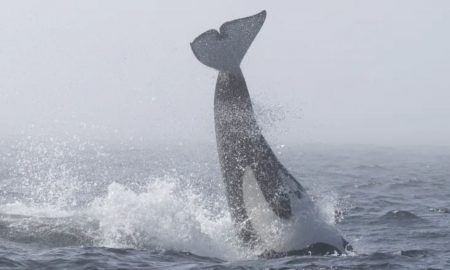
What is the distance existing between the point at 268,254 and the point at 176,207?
318cm

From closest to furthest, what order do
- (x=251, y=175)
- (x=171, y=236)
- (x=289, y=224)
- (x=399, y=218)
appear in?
(x=289, y=224) → (x=251, y=175) → (x=171, y=236) → (x=399, y=218)

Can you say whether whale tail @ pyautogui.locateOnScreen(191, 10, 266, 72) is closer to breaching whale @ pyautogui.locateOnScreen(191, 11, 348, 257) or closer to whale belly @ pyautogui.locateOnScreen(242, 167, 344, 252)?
breaching whale @ pyautogui.locateOnScreen(191, 11, 348, 257)

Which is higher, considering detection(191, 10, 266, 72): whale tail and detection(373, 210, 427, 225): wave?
detection(191, 10, 266, 72): whale tail

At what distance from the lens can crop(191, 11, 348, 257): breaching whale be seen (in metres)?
12.2

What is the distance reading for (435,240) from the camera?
1499cm

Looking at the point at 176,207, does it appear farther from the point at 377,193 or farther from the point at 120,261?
the point at 377,193

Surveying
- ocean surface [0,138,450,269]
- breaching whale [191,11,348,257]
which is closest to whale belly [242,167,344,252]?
breaching whale [191,11,348,257]

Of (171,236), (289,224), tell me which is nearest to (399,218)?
(289,224)

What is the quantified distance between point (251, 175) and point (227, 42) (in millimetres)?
2612

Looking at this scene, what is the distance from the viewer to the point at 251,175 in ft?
41.8

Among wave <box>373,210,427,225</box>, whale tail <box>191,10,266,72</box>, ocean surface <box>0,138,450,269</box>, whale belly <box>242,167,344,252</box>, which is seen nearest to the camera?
ocean surface <box>0,138,450,269</box>

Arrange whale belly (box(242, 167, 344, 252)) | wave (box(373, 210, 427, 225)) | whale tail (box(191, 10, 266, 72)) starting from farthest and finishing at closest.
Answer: wave (box(373, 210, 427, 225)) → whale tail (box(191, 10, 266, 72)) → whale belly (box(242, 167, 344, 252))

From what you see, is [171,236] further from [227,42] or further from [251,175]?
[227,42]

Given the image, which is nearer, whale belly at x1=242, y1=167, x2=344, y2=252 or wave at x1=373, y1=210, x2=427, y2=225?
whale belly at x1=242, y1=167, x2=344, y2=252
